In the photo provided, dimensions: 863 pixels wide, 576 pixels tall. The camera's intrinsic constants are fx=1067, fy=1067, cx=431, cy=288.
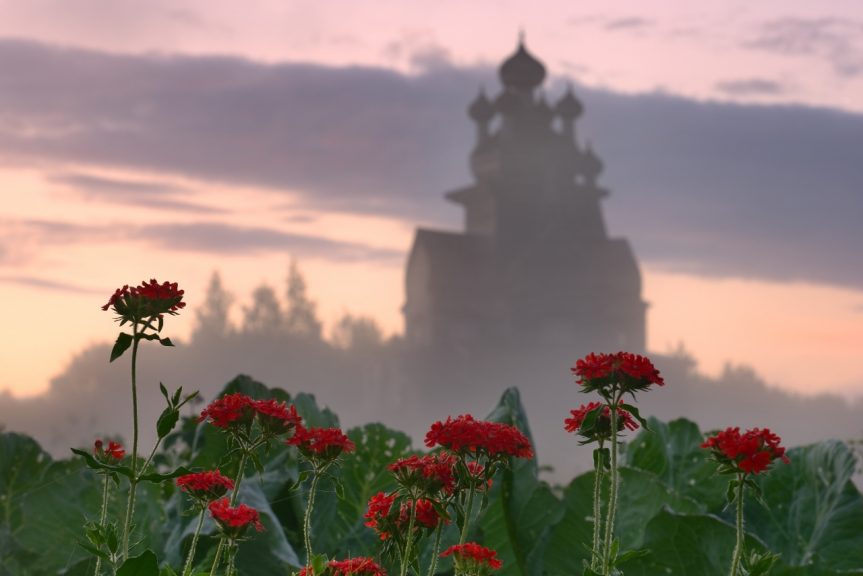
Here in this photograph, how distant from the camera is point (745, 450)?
1837 mm

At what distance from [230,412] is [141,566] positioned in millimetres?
315

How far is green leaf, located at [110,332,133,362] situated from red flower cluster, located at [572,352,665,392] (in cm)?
75

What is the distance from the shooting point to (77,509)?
3.19m

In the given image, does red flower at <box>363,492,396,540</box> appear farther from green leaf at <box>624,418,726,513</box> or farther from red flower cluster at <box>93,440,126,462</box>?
green leaf at <box>624,418,726,513</box>

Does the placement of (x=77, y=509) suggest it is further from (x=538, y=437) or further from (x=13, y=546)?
(x=538, y=437)

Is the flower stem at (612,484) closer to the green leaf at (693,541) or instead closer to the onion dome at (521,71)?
the green leaf at (693,541)

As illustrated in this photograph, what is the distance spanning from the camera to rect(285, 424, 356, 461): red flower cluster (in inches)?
73.7

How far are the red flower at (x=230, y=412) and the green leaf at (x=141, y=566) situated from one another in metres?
0.27

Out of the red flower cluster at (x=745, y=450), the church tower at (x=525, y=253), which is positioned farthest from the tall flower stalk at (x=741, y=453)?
the church tower at (x=525, y=253)

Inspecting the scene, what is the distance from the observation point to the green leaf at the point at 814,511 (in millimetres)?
2967

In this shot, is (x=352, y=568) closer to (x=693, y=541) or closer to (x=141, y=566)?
(x=141, y=566)

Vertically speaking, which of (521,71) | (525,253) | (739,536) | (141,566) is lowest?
(141,566)

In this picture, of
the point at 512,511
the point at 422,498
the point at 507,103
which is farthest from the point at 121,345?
the point at 507,103

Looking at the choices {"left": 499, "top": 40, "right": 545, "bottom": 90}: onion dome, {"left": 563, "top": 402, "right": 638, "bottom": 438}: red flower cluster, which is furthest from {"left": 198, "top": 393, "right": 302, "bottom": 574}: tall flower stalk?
{"left": 499, "top": 40, "right": 545, "bottom": 90}: onion dome
